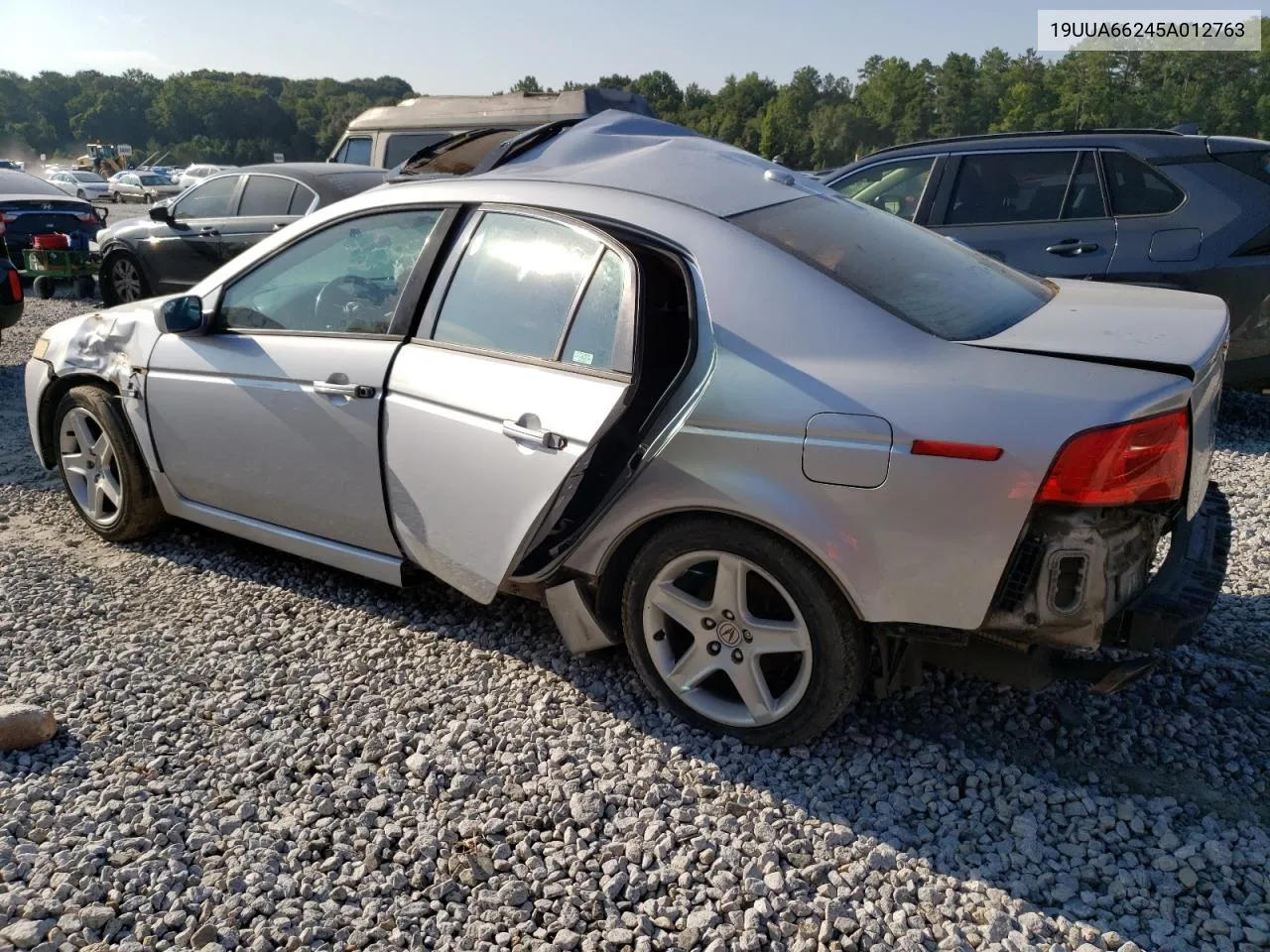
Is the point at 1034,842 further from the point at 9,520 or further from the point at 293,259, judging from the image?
the point at 9,520

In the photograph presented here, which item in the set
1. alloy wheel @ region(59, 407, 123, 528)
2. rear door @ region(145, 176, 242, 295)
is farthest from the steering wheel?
rear door @ region(145, 176, 242, 295)

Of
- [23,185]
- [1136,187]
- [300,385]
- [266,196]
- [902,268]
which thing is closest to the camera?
[902,268]

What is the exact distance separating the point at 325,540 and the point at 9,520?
224 centimetres

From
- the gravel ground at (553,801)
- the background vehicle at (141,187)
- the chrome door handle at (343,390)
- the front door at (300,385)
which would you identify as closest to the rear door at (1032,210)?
the gravel ground at (553,801)

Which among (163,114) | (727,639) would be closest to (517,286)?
(727,639)

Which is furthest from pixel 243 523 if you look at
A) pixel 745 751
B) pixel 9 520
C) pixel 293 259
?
pixel 745 751

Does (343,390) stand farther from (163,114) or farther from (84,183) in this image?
(163,114)

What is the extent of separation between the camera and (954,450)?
8.46ft

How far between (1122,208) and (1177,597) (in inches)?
180

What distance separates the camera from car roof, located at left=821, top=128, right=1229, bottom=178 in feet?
21.3

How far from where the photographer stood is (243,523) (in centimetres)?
419

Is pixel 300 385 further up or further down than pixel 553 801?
further up

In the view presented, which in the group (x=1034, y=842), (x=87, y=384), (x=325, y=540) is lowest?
(x=1034, y=842)

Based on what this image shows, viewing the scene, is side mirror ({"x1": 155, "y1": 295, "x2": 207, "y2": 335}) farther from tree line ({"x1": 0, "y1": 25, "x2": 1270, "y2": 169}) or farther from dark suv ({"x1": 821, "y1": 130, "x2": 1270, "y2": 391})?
tree line ({"x1": 0, "y1": 25, "x2": 1270, "y2": 169})
